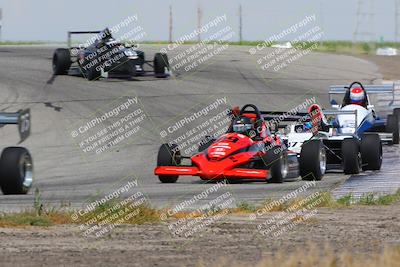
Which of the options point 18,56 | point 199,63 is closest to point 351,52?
point 199,63

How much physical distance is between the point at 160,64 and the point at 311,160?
18.0m

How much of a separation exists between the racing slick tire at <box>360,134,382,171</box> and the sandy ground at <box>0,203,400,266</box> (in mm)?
7566

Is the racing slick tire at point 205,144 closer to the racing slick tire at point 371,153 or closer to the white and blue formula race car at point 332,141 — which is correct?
the white and blue formula race car at point 332,141

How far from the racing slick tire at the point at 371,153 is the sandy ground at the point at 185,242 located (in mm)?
7566

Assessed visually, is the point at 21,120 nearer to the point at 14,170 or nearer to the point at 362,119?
the point at 14,170

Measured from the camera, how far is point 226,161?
1817 centimetres

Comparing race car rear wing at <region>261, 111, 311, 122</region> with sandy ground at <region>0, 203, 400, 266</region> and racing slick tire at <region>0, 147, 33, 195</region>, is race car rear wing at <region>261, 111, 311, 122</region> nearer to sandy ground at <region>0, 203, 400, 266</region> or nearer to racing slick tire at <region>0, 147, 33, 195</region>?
racing slick tire at <region>0, 147, 33, 195</region>

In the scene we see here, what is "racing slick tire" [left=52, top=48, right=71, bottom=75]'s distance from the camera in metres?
34.8

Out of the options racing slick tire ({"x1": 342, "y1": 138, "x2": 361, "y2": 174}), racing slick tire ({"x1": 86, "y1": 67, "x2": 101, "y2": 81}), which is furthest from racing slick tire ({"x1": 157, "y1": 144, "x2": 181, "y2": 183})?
racing slick tire ({"x1": 86, "y1": 67, "x2": 101, "y2": 81})

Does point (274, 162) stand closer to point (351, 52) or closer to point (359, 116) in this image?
point (359, 116)

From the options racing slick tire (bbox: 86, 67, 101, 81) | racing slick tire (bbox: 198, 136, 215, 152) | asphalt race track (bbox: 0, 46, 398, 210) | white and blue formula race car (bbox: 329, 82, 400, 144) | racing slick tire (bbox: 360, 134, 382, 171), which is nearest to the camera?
asphalt race track (bbox: 0, 46, 398, 210)

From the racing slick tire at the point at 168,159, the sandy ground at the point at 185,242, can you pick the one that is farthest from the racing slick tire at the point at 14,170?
the sandy ground at the point at 185,242

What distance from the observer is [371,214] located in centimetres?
1343

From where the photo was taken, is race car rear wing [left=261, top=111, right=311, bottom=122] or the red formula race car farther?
race car rear wing [left=261, top=111, right=311, bottom=122]
